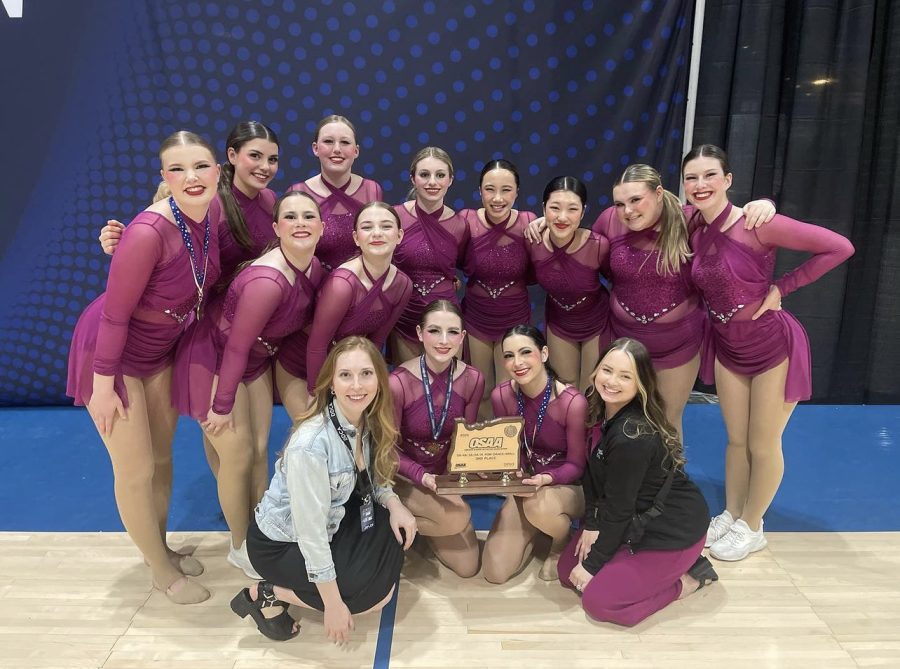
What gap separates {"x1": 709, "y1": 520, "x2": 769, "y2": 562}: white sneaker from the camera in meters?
2.85

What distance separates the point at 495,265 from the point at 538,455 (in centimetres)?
91

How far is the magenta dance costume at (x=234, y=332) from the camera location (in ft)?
7.83

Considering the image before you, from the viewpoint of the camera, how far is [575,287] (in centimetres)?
301

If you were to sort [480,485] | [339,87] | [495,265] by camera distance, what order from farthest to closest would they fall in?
[339,87], [495,265], [480,485]

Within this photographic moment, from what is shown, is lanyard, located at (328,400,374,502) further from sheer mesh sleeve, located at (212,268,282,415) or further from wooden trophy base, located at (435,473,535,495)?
sheer mesh sleeve, located at (212,268,282,415)

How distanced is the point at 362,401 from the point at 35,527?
1979mm

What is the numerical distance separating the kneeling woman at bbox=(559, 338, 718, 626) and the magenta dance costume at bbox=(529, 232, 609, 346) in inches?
23.1

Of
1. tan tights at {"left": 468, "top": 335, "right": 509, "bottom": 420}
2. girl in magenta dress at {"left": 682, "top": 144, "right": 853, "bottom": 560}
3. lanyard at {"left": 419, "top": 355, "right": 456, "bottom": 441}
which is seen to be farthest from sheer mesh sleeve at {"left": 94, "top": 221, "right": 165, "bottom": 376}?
girl in magenta dress at {"left": 682, "top": 144, "right": 853, "bottom": 560}

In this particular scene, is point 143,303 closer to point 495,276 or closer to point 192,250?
point 192,250

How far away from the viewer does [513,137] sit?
422 cm

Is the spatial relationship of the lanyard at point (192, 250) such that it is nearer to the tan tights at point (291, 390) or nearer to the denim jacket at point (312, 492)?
the tan tights at point (291, 390)

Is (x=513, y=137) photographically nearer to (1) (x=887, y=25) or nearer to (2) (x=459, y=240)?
(2) (x=459, y=240)

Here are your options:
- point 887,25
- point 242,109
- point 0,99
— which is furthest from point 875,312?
point 0,99

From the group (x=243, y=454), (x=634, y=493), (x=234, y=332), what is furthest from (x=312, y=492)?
(x=634, y=493)
